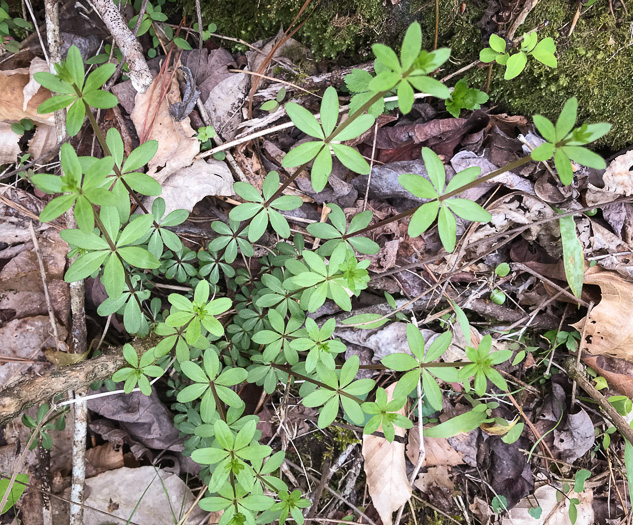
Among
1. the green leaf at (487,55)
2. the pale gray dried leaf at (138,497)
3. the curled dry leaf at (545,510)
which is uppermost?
the green leaf at (487,55)

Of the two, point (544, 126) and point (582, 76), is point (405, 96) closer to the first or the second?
point (544, 126)

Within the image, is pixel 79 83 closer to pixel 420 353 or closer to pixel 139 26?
pixel 139 26

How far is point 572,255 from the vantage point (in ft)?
8.82

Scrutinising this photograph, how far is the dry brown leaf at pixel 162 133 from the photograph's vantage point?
2.71 metres

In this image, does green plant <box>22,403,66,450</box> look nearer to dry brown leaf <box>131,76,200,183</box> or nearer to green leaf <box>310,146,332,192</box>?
dry brown leaf <box>131,76,200,183</box>

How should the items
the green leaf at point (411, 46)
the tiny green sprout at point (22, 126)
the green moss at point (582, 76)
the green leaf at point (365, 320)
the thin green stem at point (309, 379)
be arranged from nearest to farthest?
the green leaf at point (411, 46)
the thin green stem at point (309, 379)
the green moss at point (582, 76)
the green leaf at point (365, 320)
the tiny green sprout at point (22, 126)

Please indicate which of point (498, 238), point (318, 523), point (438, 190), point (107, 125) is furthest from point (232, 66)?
point (318, 523)

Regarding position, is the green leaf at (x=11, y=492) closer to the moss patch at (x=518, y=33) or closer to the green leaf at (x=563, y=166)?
the green leaf at (x=563, y=166)

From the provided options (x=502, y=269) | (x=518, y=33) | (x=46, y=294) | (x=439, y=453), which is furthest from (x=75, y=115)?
(x=439, y=453)

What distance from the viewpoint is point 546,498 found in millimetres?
2898

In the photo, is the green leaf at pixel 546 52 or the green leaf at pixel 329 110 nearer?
the green leaf at pixel 329 110

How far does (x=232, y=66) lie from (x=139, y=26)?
598 mm

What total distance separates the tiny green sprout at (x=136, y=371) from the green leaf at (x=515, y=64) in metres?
2.37

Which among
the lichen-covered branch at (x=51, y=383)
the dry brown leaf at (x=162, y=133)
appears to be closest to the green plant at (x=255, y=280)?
the lichen-covered branch at (x=51, y=383)
